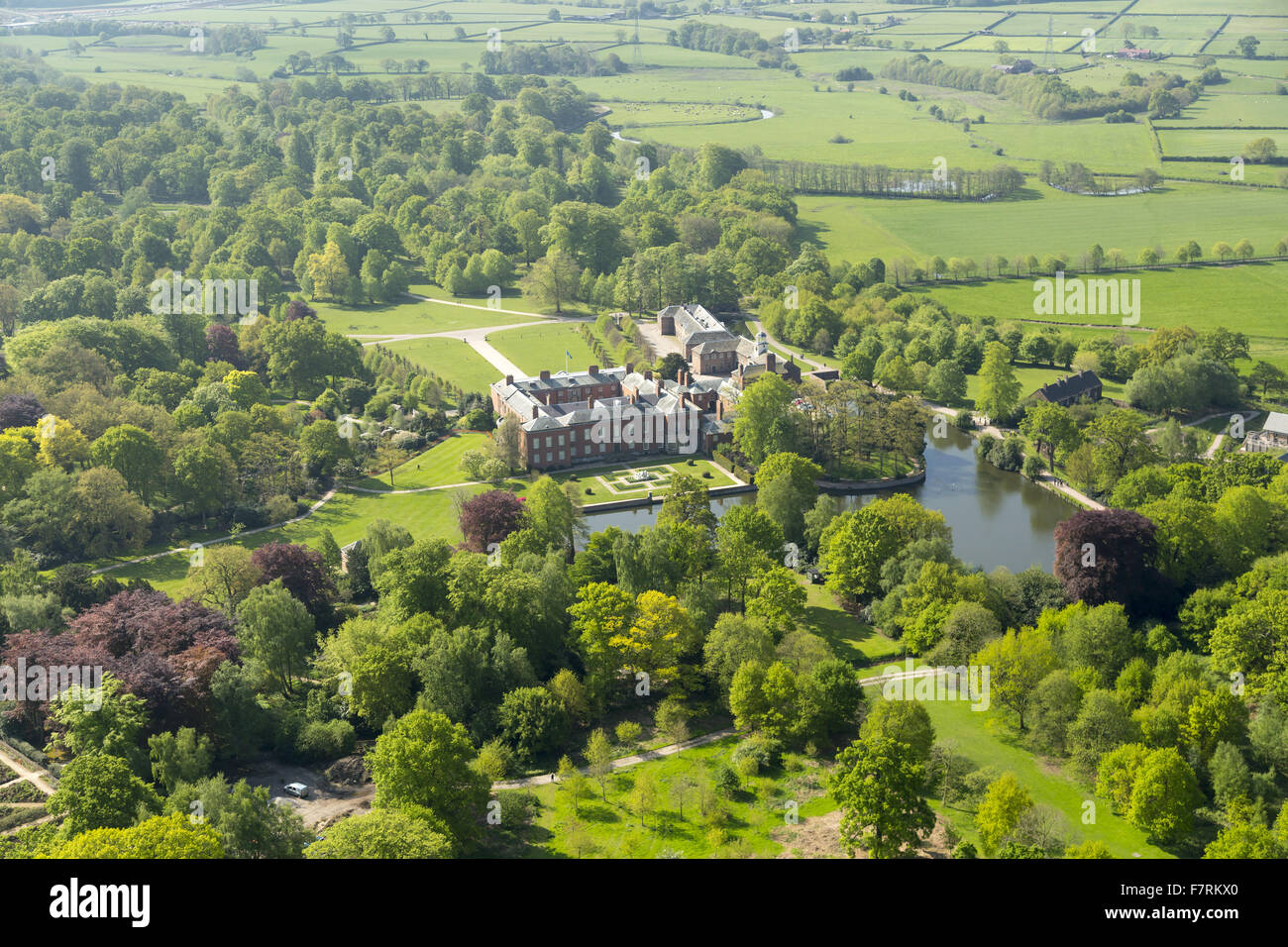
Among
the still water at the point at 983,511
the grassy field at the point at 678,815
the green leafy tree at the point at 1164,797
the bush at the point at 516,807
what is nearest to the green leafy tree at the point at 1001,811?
the green leafy tree at the point at 1164,797

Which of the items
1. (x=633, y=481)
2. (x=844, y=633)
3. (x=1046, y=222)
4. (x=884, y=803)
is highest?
(x=1046, y=222)

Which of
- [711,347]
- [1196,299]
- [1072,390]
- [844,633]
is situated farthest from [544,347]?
[1196,299]

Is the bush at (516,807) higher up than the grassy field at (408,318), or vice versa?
the grassy field at (408,318)

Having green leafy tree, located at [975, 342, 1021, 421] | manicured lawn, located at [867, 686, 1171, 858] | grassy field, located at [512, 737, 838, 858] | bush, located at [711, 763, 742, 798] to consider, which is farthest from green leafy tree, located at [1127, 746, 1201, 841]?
green leafy tree, located at [975, 342, 1021, 421]

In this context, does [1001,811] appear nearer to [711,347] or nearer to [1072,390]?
[1072,390]

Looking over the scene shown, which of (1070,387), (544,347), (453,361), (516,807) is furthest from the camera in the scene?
(544,347)

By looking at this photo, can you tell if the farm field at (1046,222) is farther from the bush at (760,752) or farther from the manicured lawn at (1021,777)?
the bush at (760,752)

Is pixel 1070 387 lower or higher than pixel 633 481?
higher
